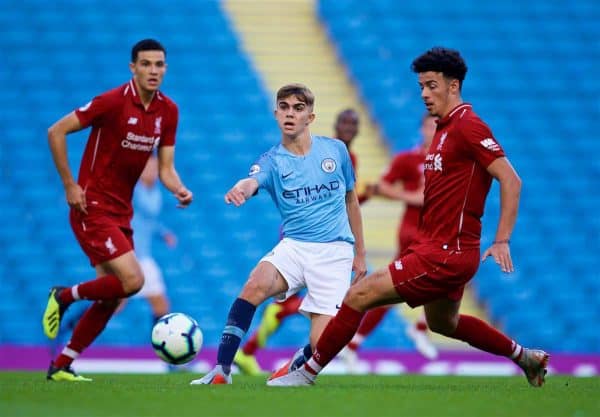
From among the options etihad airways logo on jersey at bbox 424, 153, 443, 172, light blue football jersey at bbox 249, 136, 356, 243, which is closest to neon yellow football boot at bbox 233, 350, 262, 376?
light blue football jersey at bbox 249, 136, 356, 243

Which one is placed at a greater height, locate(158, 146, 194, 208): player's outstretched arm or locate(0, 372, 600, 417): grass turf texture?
locate(158, 146, 194, 208): player's outstretched arm

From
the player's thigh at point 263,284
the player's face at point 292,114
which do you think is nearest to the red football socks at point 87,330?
the player's thigh at point 263,284

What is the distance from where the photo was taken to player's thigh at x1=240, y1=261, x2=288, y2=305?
7340 millimetres

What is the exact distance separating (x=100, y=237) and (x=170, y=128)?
98cm

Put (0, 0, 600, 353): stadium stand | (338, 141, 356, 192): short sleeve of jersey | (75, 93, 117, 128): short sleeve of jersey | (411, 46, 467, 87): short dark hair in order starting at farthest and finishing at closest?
(0, 0, 600, 353): stadium stand < (75, 93, 117, 128): short sleeve of jersey < (338, 141, 356, 192): short sleeve of jersey < (411, 46, 467, 87): short dark hair

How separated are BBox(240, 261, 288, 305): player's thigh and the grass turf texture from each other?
0.56 meters

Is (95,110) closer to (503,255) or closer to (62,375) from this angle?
(62,375)

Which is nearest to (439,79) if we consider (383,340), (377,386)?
(377,386)

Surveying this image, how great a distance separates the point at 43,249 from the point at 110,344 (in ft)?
5.08

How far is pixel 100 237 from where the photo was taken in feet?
26.7

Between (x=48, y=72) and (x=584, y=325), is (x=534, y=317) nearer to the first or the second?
(x=584, y=325)

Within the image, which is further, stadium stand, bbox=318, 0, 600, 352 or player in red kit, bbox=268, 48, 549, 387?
stadium stand, bbox=318, 0, 600, 352

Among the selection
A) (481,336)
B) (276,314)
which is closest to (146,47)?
(276,314)

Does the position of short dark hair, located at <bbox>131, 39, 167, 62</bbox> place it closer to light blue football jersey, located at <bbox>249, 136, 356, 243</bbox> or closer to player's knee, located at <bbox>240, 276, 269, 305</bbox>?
light blue football jersey, located at <bbox>249, 136, 356, 243</bbox>
